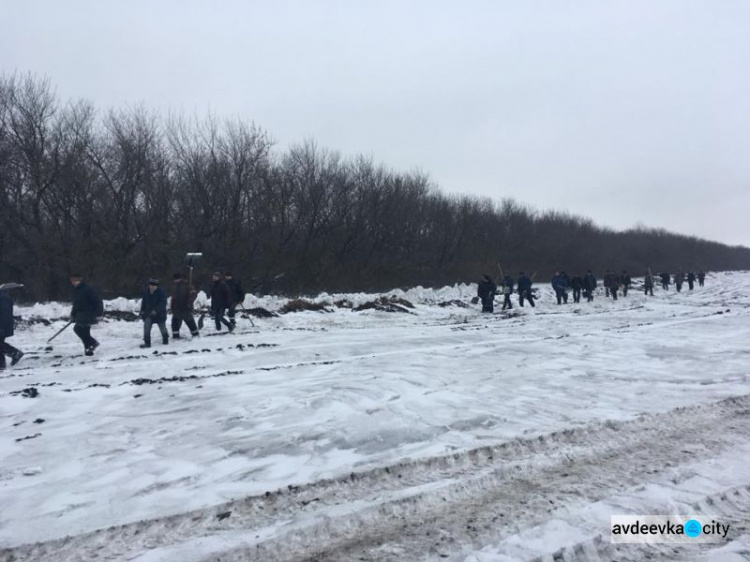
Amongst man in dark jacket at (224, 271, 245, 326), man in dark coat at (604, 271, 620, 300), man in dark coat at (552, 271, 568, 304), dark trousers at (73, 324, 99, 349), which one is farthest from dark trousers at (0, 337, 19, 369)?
man in dark coat at (604, 271, 620, 300)

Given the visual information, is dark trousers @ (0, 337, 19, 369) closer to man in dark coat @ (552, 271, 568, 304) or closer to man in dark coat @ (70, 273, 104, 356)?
man in dark coat @ (70, 273, 104, 356)

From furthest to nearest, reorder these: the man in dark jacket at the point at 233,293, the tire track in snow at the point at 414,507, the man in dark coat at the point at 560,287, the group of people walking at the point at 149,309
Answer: the man in dark coat at the point at 560,287 < the man in dark jacket at the point at 233,293 < the group of people walking at the point at 149,309 < the tire track in snow at the point at 414,507

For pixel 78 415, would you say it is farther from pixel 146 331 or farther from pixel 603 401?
pixel 603 401

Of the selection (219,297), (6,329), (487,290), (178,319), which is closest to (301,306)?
(219,297)

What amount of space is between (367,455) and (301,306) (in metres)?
15.0

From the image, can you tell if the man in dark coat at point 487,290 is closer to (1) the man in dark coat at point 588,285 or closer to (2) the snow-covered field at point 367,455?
(1) the man in dark coat at point 588,285

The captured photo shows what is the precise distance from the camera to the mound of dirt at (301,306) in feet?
63.2

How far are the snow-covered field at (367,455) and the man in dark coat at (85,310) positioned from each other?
1.43 feet

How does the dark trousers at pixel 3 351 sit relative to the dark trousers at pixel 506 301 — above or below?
below

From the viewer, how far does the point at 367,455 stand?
4977 millimetres

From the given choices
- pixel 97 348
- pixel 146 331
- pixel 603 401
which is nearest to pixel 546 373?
pixel 603 401

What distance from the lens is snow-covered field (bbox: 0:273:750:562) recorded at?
→ 3.54m

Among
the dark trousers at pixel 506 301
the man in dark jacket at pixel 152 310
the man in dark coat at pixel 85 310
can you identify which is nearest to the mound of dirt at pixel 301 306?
the man in dark jacket at pixel 152 310

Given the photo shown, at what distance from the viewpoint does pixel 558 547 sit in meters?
3.38
